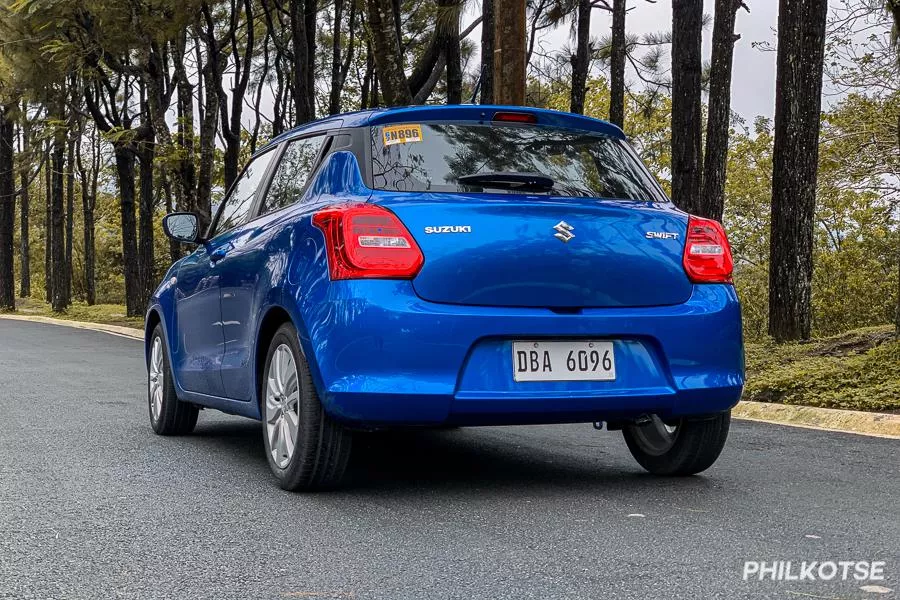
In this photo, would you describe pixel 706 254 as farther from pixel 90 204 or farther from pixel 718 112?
pixel 90 204

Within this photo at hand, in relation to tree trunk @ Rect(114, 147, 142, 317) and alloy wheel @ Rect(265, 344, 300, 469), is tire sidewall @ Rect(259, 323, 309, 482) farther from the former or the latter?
tree trunk @ Rect(114, 147, 142, 317)

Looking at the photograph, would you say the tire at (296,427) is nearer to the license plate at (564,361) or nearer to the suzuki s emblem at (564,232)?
the license plate at (564,361)

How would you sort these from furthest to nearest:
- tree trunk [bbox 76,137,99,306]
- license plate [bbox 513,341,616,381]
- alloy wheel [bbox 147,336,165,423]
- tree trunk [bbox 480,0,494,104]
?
1. tree trunk [bbox 76,137,99,306]
2. tree trunk [bbox 480,0,494,104]
3. alloy wheel [bbox 147,336,165,423]
4. license plate [bbox 513,341,616,381]

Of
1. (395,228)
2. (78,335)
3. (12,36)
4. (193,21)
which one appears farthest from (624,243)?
(12,36)

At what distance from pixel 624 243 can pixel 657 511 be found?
1195 mm

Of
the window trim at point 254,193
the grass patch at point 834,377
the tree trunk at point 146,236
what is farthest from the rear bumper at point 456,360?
the tree trunk at point 146,236

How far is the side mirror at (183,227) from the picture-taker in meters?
7.30

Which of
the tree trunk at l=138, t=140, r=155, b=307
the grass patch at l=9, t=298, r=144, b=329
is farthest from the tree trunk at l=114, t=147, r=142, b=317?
the tree trunk at l=138, t=140, r=155, b=307

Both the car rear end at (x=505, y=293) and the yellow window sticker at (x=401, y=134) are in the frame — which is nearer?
the car rear end at (x=505, y=293)

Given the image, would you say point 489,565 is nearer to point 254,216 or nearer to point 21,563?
point 21,563

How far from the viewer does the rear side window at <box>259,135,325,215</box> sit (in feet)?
19.9

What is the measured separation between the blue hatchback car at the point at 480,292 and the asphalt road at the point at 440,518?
0.40m

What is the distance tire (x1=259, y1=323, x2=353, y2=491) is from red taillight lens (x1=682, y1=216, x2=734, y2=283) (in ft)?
5.80

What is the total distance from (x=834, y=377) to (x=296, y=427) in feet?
19.1
